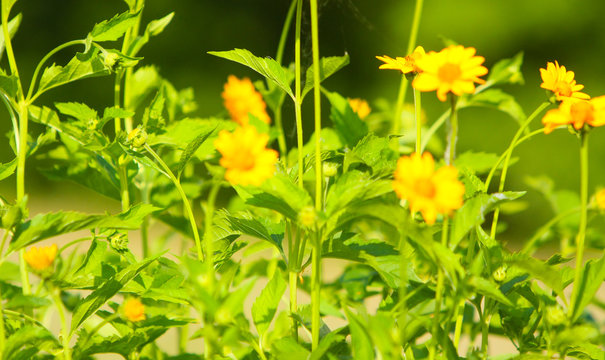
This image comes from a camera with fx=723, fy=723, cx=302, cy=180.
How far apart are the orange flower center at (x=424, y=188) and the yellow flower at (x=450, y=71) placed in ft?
0.30

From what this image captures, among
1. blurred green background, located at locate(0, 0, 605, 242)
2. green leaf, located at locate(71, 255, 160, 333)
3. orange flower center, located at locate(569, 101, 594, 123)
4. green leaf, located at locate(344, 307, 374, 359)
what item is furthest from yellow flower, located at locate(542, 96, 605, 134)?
blurred green background, located at locate(0, 0, 605, 242)

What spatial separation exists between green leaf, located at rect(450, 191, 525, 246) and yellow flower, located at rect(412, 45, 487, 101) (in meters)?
0.08

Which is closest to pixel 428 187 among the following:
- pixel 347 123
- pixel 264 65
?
pixel 264 65

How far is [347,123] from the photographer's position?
2.59ft

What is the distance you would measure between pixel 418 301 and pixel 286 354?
146mm

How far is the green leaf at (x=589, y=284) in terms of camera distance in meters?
0.56

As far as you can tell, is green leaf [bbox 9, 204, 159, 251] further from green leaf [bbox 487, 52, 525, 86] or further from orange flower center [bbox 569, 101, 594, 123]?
green leaf [bbox 487, 52, 525, 86]

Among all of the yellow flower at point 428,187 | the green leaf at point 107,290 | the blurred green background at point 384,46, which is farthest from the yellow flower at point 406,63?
the blurred green background at point 384,46

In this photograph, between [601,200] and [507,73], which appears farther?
[507,73]

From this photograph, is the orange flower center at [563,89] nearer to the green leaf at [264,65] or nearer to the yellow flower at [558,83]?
the yellow flower at [558,83]

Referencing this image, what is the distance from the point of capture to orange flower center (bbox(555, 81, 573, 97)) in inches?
24.2

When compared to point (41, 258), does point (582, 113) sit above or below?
above

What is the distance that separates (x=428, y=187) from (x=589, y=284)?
0.19 m

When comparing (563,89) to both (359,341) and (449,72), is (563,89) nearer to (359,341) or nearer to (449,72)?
(449,72)
